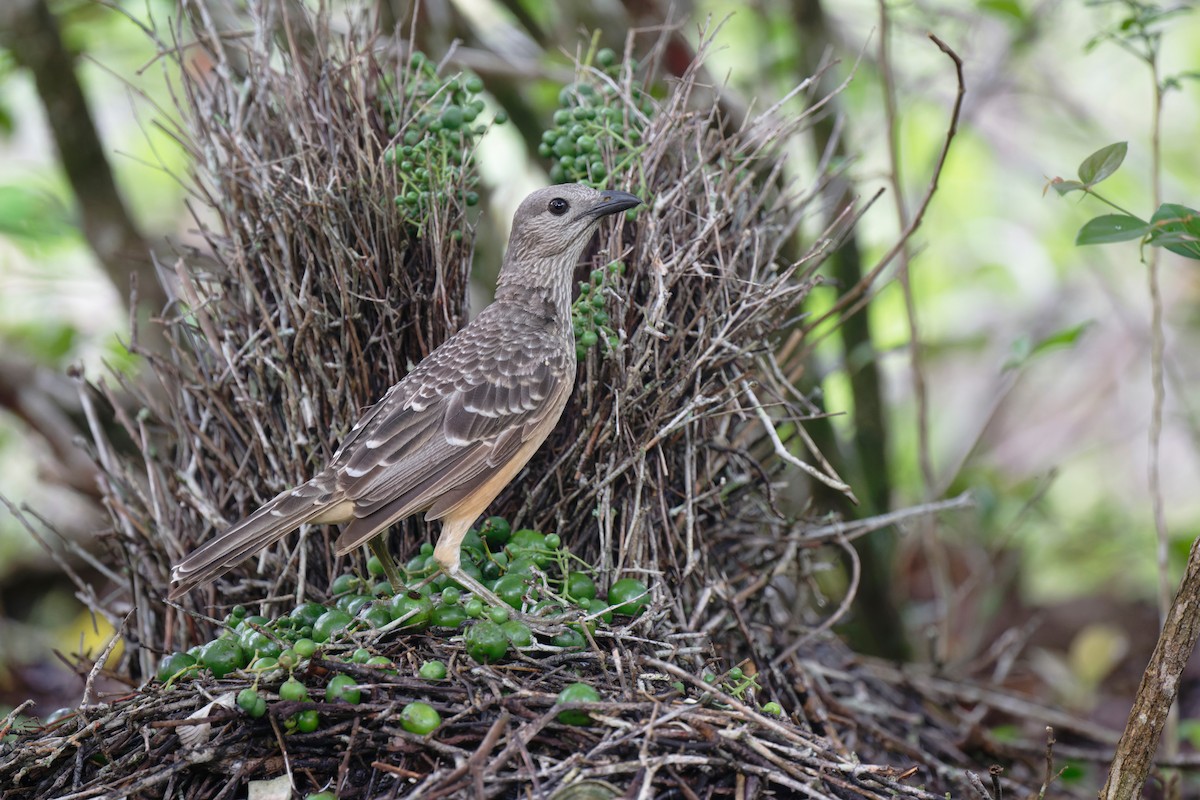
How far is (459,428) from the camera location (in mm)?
3199

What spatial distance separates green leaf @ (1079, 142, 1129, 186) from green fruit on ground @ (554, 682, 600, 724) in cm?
174

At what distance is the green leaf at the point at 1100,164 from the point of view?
270 centimetres

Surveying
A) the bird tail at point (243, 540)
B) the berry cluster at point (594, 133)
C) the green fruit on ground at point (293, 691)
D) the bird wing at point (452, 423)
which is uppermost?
the berry cluster at point (594, 133)

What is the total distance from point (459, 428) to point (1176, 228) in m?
1.97

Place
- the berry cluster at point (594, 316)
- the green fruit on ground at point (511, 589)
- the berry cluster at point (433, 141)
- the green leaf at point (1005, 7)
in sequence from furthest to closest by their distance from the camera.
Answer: the green leaf at point (1005, 7), the berry cluster at point (433, 141), the berry cluster at point (594, 316), the green fruit on ground at point (511, 589)

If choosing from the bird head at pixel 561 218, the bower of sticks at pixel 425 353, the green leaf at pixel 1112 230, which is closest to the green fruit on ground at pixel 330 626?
the bower of sticks at pixel 425 353

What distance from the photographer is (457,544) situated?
303 cm

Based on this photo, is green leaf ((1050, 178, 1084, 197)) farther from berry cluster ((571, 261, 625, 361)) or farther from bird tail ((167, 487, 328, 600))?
bird tail ((167, 487, 328, 600))

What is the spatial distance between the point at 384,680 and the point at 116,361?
9.39ft

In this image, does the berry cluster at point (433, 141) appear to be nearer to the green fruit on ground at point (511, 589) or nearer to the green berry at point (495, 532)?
the green berry at point (495, 532)

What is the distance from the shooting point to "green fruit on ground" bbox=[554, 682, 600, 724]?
2488mm

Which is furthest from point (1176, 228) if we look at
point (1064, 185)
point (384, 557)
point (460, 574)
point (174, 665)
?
point (174, 665)

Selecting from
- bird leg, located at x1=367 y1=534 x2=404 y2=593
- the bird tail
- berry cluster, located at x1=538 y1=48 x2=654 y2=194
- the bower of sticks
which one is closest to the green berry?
the bower of sticks

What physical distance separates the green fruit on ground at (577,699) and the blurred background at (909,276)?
1.70 meters
